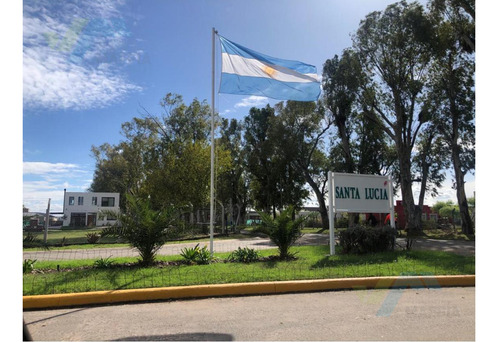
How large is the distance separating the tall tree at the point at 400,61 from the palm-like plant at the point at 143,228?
→ 1862 centimetres

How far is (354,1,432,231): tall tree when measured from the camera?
71.8 feet

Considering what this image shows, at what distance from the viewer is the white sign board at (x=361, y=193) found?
36.8 feet

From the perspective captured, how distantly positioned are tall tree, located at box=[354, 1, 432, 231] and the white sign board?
485 inches

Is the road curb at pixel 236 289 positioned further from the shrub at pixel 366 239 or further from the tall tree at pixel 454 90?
the tall tree at pixel 454 90

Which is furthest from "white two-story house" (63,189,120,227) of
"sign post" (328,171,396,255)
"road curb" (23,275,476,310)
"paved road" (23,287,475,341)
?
"paved road" (23,287,475,341)

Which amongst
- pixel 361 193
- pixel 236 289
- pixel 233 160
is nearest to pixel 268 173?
pixel 233 160

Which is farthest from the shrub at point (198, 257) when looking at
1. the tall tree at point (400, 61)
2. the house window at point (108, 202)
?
the house window at point (108, 202)

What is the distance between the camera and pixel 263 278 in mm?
7121

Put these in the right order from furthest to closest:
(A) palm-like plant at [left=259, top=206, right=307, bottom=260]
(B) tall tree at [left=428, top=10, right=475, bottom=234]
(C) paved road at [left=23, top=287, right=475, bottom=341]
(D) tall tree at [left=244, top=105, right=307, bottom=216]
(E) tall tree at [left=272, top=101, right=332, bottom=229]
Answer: (D) tall tree at [left=244, top=105, right=307, bottom=216], (E) tall tree at [left=272, top=101, right=332, bottom=229], (B) tall tree at [left=428, top=10, right=475, bottom=234], (A) palm-like plant at [left=259, top=206, right=307, bottom=260], (C) paved road at [left=23, top=287, right=475, bottom=341]

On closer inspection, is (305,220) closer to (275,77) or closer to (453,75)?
(275,77)

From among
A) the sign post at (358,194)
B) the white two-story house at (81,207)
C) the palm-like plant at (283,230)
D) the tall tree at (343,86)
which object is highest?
the tall tree at (343,86)

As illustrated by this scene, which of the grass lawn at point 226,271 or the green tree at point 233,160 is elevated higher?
the green tree at point 233,160

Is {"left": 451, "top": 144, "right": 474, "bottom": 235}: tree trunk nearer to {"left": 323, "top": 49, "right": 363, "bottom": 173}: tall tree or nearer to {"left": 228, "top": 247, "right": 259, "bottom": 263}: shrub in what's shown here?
{"left": 323, "top": 49, "right": 363, "bottom": 173}: tall tree

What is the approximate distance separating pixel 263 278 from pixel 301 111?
2674 centimetres
